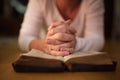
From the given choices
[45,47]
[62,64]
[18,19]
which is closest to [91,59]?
[62,64]

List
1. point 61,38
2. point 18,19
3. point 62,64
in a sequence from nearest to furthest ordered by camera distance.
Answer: point 62,64 < point 61,38 < point 18,19

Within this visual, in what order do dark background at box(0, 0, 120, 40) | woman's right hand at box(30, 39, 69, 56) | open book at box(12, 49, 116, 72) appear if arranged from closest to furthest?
open book at box(12, 49, 116, 72), woman's right hand at box(30, 39, 69, 56), dark background at box(0, 0, 120, 40)

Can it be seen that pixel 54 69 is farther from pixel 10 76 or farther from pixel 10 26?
pixel 10 26

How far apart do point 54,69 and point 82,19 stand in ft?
1.26

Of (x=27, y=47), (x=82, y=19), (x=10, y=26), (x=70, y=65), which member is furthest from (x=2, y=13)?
(x=70, y=65)

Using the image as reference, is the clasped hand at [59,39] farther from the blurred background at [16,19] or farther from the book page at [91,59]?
the blurred background at [16,19]

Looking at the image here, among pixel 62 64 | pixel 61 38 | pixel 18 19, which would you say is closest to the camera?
pixel 62 64

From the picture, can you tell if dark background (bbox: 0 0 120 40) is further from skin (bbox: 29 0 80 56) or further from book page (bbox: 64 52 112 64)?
book page (bbox: 64 52 112 64)

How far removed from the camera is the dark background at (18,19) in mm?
924

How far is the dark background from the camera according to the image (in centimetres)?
92

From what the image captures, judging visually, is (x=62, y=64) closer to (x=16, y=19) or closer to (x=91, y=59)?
(x=91, y=59)

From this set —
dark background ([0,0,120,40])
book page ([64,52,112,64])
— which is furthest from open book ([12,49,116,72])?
dark background ([0,0,120,40])

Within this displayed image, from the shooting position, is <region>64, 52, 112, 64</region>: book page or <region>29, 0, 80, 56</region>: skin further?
<region>29, 0, 80, 56</region>: skin

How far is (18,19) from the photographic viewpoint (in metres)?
0.93
